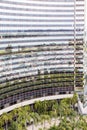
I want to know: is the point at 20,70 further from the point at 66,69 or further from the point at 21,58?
the point at 66,69

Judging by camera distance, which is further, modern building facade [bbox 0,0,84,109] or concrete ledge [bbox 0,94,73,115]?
concrete ledge [bbox 0,94,73,115]

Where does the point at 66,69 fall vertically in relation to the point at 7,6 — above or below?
below

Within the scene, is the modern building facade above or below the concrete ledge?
above

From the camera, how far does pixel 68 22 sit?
6831cm

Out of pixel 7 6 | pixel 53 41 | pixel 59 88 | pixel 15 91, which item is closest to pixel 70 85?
pixel 59 88

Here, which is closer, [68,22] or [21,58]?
[21,58]

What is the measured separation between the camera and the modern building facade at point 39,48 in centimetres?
5812

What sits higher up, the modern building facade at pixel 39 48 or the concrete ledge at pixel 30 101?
the modern building facade at pixel 39 48

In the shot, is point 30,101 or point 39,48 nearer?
point 30,101

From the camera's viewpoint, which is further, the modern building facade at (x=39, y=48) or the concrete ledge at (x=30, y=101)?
the concrete ledge at (x=30, y=101)

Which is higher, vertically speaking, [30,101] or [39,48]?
[39,48]

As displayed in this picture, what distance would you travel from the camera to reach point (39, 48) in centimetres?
6588

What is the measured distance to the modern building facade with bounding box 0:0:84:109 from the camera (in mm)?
58125

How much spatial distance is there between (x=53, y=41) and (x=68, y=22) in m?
5.45
